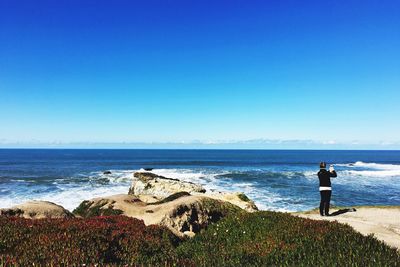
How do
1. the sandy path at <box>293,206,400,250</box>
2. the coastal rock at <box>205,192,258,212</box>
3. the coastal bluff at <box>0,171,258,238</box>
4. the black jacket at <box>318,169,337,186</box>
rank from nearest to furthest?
1. the coastal bluff at <box>0,171,258,238</box>
2. the sandy path at <box>293,206,400,250</box>
3. the black jacket at <box>318,169,337,186</box>
4. the coastal rock at <box>205,192,258,212</box>

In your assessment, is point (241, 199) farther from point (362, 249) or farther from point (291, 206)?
point (291, 206)

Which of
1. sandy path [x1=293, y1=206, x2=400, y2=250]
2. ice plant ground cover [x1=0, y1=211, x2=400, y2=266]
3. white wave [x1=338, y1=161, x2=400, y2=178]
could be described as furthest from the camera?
white wave [x1=338, y1=161, x2=400, y2=178]

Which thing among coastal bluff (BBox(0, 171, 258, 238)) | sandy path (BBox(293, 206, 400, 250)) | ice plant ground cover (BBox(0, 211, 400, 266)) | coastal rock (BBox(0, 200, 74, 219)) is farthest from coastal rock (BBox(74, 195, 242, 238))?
sandy path (BBox(293, 206, 400, 250))

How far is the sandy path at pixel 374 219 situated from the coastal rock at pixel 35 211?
11.9 metres

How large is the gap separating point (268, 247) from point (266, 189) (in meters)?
34.9

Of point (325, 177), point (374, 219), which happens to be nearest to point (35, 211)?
point (325, 177)

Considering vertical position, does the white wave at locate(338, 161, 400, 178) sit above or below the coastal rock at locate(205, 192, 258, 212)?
below

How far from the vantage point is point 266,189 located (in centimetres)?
4134

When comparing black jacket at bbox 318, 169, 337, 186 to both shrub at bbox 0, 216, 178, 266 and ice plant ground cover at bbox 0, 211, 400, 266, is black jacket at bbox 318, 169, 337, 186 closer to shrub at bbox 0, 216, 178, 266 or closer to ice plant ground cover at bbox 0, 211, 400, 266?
ice plant ground cover at bbox 0, 211, 400, 266

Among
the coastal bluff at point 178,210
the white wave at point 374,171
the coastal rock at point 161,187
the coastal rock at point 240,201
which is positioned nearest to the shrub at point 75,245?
the coastal bluff at point 178,210

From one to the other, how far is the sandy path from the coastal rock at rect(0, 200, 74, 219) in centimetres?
1187

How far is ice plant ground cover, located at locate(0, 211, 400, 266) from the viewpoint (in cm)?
532

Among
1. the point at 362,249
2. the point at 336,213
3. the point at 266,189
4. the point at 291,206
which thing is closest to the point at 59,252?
the point at 362,249

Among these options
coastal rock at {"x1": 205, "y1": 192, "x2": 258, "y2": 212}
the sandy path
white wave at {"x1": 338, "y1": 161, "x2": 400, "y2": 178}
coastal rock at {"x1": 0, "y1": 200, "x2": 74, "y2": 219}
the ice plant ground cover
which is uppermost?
the ice plant ground cover
